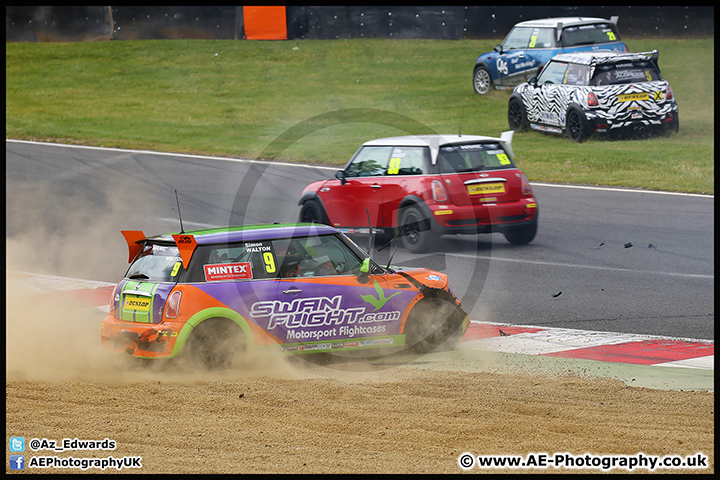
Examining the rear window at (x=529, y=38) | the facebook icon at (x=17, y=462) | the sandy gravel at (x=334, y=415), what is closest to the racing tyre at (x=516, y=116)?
the rear window at (x=529, y=38)

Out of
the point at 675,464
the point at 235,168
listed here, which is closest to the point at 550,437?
the point at 675,464

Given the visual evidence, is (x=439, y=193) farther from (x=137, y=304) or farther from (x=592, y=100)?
(x=592, y=100)

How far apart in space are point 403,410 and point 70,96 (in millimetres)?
27861

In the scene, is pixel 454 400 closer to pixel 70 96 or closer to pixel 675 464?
pixel 675 464

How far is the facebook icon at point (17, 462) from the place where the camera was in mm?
5758

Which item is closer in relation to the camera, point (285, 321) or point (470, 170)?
point (285, 321)

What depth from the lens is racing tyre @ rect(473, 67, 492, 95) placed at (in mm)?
26933

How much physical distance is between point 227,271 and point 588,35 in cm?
1900

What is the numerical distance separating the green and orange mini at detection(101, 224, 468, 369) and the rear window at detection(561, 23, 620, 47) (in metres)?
17.0

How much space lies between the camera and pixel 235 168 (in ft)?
69.5

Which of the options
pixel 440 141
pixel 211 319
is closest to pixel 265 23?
pixel 440 141

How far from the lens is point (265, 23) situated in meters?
34.8

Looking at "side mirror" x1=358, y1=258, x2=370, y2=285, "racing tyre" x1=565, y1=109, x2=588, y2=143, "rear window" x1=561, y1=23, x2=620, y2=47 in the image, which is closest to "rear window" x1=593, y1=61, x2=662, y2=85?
"racing tyre" x1=565, y1=109, x2=588, y2=143

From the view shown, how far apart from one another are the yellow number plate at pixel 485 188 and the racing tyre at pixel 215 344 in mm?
6286
